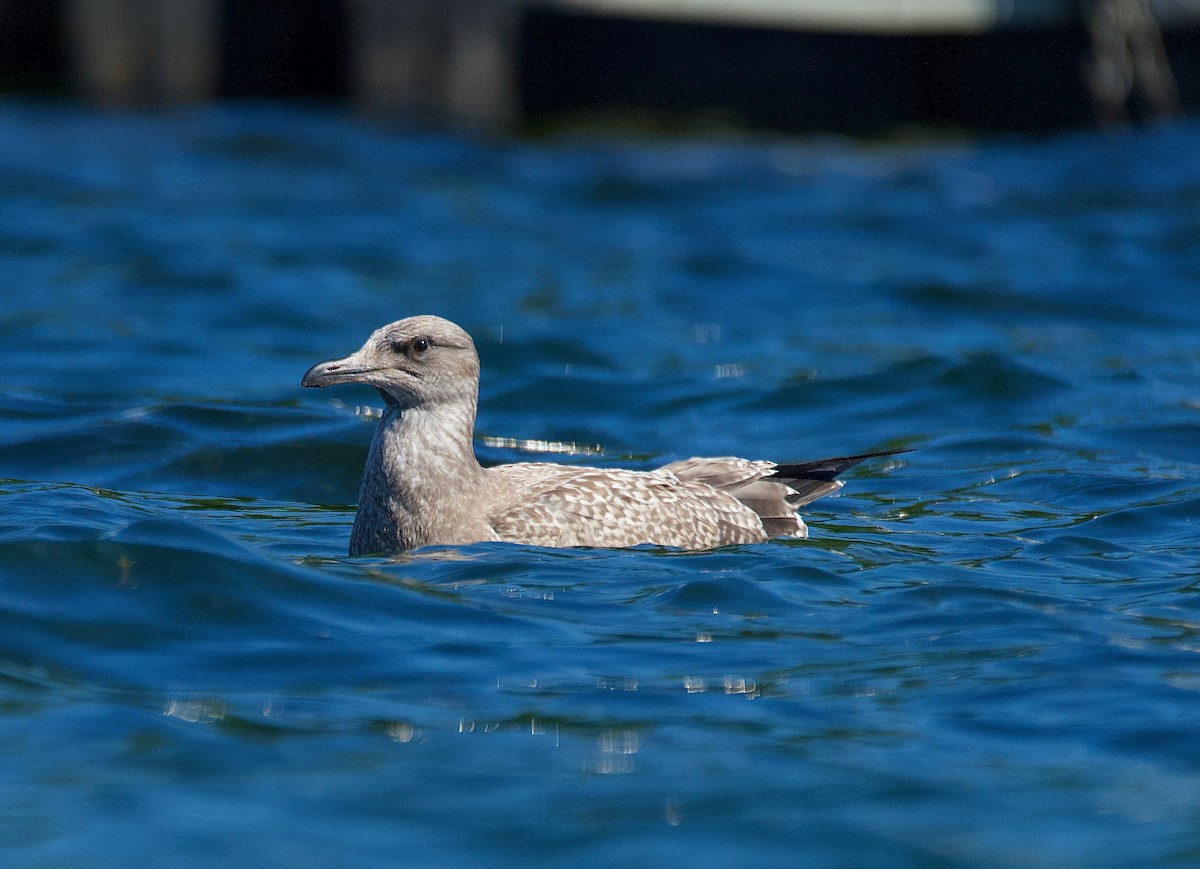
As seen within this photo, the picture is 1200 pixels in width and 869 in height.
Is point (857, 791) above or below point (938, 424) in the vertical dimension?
above

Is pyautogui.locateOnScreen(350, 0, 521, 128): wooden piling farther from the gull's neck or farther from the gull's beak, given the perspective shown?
the gull's beak

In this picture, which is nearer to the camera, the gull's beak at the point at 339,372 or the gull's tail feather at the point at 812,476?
the gull's beak at the point at 339,372

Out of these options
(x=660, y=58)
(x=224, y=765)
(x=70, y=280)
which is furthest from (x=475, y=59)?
(x=224, y=765)

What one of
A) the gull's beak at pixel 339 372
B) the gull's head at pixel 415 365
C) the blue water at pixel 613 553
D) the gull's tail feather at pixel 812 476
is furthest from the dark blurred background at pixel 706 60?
the gull's beak at pixel 339 372

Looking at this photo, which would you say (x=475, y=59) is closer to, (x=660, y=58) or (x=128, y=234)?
(x=660, y=58)

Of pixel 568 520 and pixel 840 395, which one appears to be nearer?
pixel 568 520

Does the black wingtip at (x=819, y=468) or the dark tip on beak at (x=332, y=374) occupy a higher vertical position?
the dark tip on beak at (x=332, y=374)

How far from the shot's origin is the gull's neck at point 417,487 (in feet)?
24.3

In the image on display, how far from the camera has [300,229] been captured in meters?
17.2


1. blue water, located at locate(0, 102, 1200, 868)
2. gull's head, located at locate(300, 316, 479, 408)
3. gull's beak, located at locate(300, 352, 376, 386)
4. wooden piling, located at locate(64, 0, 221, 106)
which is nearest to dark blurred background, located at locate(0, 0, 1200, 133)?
wooden piling, located at locate(64, 0, 221, 106)

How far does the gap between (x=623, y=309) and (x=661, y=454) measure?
163 inches

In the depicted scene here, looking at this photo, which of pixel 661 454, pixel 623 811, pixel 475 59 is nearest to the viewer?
pixel 623 811

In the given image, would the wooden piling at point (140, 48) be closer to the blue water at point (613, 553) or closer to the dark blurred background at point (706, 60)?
the dark blurred background at point (706, 60)

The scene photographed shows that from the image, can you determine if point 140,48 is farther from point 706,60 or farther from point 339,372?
point 339,372
